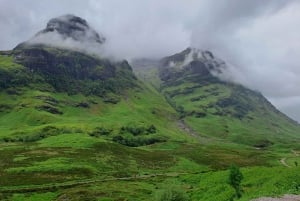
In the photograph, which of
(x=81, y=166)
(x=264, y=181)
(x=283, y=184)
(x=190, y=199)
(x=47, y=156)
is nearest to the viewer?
(x=283, y=184)

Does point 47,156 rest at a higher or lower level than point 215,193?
higher

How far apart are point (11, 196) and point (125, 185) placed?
32325mm

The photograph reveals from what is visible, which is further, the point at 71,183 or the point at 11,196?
the point at 71,183

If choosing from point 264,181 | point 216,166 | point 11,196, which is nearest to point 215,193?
point 264,181

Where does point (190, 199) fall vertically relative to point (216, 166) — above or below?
below

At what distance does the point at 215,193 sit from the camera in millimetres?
74250

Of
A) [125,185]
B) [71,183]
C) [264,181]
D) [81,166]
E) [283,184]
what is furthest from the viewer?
[81,166]

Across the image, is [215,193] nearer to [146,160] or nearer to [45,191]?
[45,191]

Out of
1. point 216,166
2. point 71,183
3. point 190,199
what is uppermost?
point 216,166

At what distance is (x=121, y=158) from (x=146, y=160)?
11321 millimetres

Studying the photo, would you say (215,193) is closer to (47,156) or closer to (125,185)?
(125,185)

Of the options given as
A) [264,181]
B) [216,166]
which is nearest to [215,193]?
[264,181]

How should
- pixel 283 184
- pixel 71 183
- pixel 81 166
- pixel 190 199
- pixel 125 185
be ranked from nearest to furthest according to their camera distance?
1. pixel 283 184
2. pixel 190 199
3. pixel 125 185
4. pixel 71 183
5. pixel 81 166

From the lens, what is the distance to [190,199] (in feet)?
270
